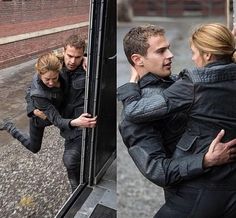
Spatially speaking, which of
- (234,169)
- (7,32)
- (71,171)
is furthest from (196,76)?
(71,171)

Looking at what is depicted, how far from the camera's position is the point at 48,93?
2178mm

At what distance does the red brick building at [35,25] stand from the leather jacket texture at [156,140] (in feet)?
2.22

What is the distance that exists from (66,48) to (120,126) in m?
0.82

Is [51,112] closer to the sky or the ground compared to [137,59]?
closer to the ground

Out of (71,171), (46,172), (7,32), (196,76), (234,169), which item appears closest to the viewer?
(196,76)

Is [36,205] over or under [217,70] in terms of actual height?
under

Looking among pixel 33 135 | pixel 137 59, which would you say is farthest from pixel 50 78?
pixel 137 59

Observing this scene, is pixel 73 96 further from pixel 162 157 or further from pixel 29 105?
pixel 162 157

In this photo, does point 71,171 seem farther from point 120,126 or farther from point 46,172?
point 120,126

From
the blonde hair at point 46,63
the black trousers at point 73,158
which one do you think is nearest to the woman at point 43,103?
the blonde hair at point 46,63

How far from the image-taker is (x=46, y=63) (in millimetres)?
2076

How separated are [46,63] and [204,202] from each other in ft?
3.45

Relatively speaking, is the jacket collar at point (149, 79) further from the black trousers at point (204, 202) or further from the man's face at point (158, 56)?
the black trousers at point (204, 202)

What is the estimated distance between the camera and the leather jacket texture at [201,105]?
132 centimetres
